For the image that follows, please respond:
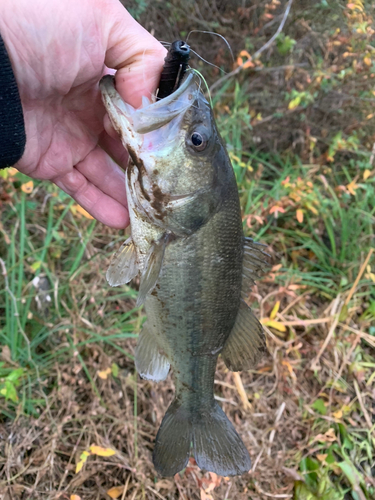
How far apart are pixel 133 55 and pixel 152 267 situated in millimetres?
900

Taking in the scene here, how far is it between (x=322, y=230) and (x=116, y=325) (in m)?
2.26

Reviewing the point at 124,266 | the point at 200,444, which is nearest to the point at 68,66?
the point at 124,266

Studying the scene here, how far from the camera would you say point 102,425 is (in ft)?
7.89

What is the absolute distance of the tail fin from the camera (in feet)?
5.86

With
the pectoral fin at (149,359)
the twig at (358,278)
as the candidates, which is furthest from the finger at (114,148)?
the twig at (358,278)

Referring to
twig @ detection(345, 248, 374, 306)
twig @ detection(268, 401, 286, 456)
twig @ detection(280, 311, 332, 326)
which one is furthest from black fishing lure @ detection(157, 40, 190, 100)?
twig @ detection(345, 248, 374, 306)

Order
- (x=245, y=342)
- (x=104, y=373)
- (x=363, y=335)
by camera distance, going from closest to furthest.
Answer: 1. (x=245, y=342)
2. (x=104, y=373)
3. (x=363, y=335)

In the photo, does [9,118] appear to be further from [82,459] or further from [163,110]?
[82,459]

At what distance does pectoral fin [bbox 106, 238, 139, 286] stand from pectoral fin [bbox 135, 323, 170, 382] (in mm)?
330

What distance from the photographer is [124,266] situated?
5.58 ft

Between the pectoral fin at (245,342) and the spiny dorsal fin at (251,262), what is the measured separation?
0.11 m

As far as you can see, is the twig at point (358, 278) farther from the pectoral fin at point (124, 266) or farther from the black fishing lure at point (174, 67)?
the black fishing lure at point (174, 67)

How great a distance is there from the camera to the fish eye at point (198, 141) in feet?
4.84

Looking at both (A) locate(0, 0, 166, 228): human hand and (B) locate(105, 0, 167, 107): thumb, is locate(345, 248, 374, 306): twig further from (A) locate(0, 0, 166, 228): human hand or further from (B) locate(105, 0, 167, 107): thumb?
(B) locate(105, 0, 167, 107): thumb
